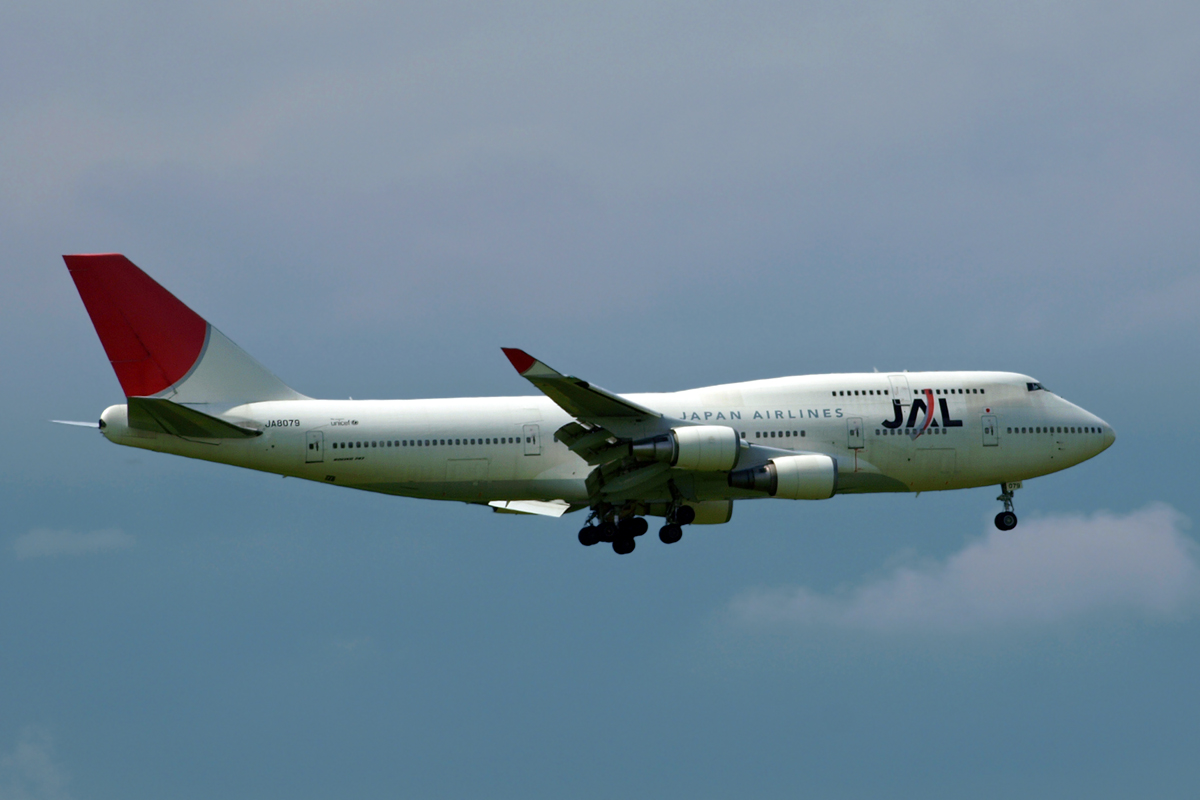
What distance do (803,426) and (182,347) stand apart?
70.6 ft

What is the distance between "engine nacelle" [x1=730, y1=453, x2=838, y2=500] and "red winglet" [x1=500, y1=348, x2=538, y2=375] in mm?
8726

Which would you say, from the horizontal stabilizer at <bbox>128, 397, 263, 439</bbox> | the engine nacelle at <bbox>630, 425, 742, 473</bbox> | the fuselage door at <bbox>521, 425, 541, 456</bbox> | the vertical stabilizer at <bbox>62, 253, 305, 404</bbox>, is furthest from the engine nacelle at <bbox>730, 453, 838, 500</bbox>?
the horizontal stabilizer at <bbox>128, 397, 263, 439</bbox>

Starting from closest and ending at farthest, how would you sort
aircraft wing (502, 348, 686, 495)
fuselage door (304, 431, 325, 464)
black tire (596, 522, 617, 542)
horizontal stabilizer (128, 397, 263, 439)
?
horizontal stabilizer (128, 397, 263, 439), aircraft wing (502, 348, 686, 495), fuselage door (304, 431, 325, 464), black tire (596, 522, 617, 542)

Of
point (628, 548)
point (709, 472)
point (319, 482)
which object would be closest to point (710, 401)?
point (709, 472)

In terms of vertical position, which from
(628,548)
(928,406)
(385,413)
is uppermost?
(928,406)

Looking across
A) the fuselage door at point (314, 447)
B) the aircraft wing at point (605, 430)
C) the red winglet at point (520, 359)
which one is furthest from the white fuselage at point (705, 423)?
the red winglet at point (520, 359)

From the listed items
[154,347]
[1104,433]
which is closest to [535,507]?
[154,347]

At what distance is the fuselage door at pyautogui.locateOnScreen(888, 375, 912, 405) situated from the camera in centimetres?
4519

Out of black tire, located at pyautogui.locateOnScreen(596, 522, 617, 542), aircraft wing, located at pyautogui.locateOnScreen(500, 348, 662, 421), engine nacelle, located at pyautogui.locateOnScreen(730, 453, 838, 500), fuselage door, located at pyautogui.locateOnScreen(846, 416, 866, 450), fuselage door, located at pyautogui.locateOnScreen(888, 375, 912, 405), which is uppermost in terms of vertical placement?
fuselage door, located at pyautogui.locateOnScreen(888, 375, 912, 405)

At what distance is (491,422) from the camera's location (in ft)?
143

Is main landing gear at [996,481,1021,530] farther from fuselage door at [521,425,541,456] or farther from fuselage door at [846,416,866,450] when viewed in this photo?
fuselage door at [521,425,541,456]

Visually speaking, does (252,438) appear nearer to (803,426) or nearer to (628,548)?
(628,548)

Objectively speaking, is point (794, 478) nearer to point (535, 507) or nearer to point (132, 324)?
point (535, 507)

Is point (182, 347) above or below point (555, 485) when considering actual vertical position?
above
